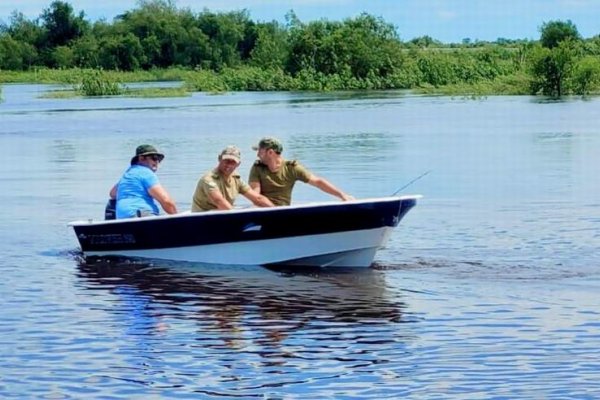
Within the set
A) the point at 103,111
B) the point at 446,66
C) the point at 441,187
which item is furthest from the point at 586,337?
the point at 446,66

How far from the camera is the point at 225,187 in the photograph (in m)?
17.2

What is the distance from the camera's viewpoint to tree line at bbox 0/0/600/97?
281 ft

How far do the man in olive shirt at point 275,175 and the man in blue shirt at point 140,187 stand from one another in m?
1.14

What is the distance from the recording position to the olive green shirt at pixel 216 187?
55.8 feet

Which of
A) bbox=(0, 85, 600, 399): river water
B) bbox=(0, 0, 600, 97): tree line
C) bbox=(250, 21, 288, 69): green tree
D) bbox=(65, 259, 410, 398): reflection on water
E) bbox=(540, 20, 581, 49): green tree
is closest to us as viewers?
bbox=(0, 85, 600, 399): river water

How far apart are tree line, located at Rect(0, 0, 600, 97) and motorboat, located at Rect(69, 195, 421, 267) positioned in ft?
210

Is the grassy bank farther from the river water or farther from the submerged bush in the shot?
the river water

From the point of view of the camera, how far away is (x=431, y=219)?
22.3m

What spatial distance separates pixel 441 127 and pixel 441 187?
73.8 feet

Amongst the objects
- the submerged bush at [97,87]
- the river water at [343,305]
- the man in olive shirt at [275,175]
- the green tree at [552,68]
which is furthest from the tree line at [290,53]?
the man in olive shirt at [275,175]

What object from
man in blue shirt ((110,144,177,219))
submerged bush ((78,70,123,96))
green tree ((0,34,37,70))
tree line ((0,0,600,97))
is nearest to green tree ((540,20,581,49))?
tree line ((0,0,600,97))

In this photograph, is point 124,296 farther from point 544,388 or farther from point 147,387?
point 544,388

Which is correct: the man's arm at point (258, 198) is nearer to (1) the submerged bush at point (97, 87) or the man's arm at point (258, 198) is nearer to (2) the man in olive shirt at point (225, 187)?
(2) the man in olive shirt at point (225, 187)

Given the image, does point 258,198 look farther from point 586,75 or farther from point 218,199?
point 586,75
